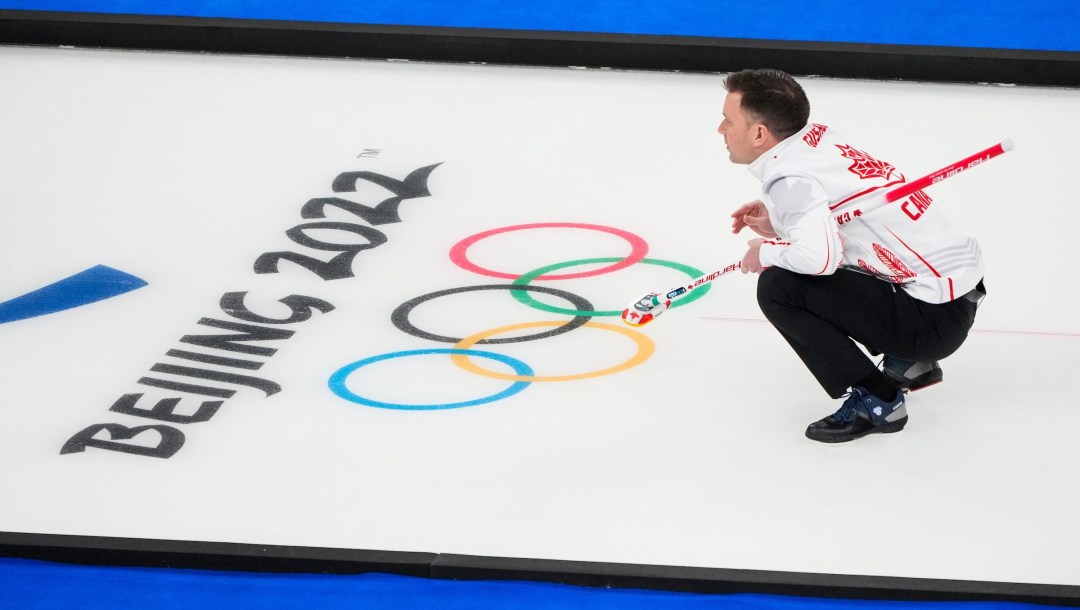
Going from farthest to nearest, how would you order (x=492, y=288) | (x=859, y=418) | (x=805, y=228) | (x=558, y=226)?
(x=558, y=226), (x=492, y=288), (x=859, y=418), (x=805, y=228)

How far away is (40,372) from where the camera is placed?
2.91m

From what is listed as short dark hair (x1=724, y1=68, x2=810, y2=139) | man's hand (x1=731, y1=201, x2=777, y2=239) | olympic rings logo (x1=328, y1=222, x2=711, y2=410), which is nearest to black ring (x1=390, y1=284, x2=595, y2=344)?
olympic rings logo (x1=328, y1=222, x2=711, y2=410)

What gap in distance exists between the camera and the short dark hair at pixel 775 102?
2.38m

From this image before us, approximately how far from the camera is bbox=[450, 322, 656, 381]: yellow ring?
112 inches

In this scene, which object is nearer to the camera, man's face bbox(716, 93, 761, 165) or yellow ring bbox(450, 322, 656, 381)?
man's face bbox(716, 93, 761, 165)

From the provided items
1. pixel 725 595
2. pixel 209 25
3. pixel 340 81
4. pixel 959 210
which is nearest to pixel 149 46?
pixel 209 25

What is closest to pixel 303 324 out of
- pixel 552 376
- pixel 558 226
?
pixel 552 376

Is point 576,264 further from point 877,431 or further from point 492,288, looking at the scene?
point 877,431

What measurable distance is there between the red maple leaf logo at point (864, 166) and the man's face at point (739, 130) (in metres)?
0.15

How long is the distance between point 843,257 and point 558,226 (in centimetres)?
137

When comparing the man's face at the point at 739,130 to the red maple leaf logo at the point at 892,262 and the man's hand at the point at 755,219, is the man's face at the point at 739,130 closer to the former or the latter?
the man's hand at the point at 755,219

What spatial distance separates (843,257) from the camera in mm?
2475

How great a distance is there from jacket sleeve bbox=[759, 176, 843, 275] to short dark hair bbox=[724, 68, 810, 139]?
113 millimetres

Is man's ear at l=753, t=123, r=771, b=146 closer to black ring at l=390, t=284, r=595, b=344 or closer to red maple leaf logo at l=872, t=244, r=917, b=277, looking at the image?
red maple leaf logo at l=872, t=244, r=917, b=277
